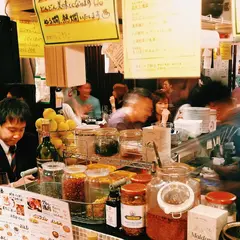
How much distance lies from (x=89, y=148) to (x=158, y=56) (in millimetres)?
777

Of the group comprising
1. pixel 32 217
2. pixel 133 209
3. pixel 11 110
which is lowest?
pixel 32 217

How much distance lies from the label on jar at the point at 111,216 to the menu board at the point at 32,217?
0.53 feet

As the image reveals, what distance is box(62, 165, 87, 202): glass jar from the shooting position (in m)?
1.56

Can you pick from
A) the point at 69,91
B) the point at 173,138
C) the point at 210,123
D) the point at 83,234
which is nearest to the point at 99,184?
the point at 83,234

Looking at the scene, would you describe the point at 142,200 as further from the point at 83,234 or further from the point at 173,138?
the point at 173,138

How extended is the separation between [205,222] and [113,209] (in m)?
0.40

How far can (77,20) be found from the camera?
4.60 feet

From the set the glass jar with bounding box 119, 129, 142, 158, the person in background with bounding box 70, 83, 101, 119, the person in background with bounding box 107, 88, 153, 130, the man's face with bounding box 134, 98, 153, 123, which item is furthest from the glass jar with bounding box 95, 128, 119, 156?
the person in background with bounding box 70, 83, 101, 119

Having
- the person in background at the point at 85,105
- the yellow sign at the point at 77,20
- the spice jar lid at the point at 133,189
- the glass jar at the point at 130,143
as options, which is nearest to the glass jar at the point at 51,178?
the glass jar at the point at 130,143

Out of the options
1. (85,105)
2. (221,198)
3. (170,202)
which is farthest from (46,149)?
(85,105)

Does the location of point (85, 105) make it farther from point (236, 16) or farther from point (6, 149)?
point (236, 16)

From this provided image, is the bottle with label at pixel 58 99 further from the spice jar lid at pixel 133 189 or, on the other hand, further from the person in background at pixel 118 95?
the spice jar lid at pixel 133 189

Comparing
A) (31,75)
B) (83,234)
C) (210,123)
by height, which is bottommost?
(83,234)

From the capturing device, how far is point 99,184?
1529 millimetres
